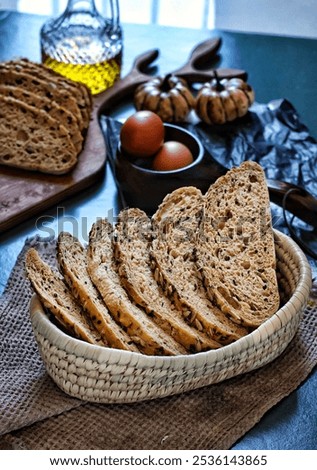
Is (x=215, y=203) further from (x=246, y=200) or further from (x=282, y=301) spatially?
(x=282, y=301)

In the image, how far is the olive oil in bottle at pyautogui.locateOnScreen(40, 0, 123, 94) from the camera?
10.3 feet

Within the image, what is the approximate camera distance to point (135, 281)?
6.34ft

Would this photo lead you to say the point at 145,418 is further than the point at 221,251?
No

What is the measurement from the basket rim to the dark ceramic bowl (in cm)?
61

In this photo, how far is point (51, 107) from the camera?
2811 millimetres

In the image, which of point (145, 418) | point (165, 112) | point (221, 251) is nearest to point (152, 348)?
point (145, 418)

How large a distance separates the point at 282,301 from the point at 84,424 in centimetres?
54

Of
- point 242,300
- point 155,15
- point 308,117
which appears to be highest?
point 242,300

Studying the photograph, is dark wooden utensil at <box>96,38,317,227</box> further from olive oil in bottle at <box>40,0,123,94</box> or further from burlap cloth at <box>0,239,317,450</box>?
burlap cloth at <box>0,239,317,450</box>

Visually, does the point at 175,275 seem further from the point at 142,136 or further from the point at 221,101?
the point at 221,101

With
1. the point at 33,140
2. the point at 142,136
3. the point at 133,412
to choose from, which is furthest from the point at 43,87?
the point at 133,412

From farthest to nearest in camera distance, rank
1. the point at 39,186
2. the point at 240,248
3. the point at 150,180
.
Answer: the point at 39,186, the point at 150,180, the point at 240,248

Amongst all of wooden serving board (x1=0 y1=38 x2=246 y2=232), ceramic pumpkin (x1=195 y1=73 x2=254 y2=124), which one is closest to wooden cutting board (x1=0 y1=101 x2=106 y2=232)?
wooden serving board (x1=0 y1=38 x2=246 y2=232)

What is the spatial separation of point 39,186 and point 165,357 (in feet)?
3.28
